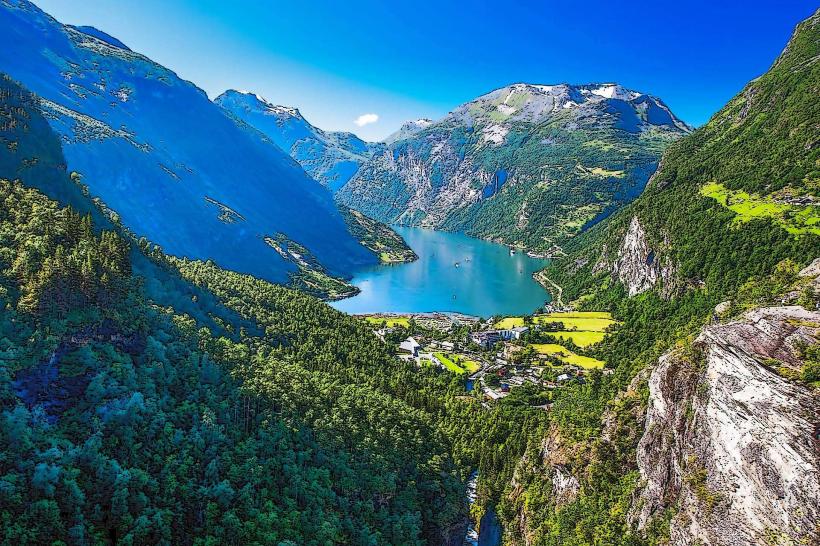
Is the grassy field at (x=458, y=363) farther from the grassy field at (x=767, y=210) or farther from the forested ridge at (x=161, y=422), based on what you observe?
the grassy field at (x=767, y=210)

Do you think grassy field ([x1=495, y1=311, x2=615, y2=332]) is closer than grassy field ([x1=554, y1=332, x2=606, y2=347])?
No

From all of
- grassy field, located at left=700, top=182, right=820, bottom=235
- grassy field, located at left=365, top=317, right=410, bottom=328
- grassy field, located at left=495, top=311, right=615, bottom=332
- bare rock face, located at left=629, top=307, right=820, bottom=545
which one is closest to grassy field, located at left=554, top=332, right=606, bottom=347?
grassy field, located at left=495, top=311, right=615, bottom=332

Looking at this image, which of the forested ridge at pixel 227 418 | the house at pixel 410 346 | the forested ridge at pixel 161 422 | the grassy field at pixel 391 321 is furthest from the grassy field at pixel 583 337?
the forested ridge at pixel 161 422

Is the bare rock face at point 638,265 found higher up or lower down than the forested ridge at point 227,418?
higher up

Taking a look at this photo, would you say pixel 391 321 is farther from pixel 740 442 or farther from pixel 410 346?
pixel 740 442

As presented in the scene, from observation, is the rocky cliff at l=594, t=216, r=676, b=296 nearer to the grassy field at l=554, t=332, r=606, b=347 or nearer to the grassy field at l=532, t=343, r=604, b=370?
the grassy field at l=554, t=332, r=606, b=347

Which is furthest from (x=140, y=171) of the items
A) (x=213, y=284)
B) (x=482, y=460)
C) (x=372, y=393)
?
(x=482, y=460)
